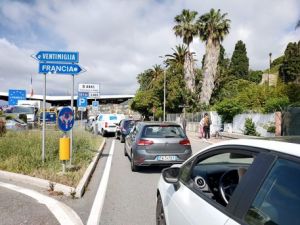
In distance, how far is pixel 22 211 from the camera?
22.1 feet

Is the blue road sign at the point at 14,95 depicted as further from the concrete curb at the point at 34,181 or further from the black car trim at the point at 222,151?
the black car trim at the point at 222,151

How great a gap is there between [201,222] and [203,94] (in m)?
44.5

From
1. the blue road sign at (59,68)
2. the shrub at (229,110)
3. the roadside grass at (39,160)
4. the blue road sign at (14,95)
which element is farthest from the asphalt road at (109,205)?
the blue road sign at (14,95)

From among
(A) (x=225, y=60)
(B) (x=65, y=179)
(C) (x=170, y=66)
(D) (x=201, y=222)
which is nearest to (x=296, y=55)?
(A) (x=225, y=60)

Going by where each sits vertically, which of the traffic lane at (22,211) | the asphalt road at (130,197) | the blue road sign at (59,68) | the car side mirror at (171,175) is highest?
the blue road sign at (59,68)

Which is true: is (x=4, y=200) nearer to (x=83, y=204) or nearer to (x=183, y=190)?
(x=83, y=204)

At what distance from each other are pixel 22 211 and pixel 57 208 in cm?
59

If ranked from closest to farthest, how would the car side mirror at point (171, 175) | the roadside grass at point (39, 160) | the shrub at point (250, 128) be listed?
1. the car side mirror at point (171, 175)
2. the roadside grass at point (39, 160)
3. the shrub at point (250, 128)

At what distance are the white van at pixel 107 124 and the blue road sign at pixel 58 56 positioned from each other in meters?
19.0

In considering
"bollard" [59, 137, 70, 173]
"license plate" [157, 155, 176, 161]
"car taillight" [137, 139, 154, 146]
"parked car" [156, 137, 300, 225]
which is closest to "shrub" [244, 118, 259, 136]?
"license plate" [157, 155, 176, 161]

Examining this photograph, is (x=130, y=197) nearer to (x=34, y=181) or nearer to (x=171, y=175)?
(x=34, y=181)

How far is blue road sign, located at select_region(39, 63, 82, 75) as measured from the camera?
36.0 ft

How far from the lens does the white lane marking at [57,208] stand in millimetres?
6203

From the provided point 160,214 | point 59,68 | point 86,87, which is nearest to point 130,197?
point 160,214
